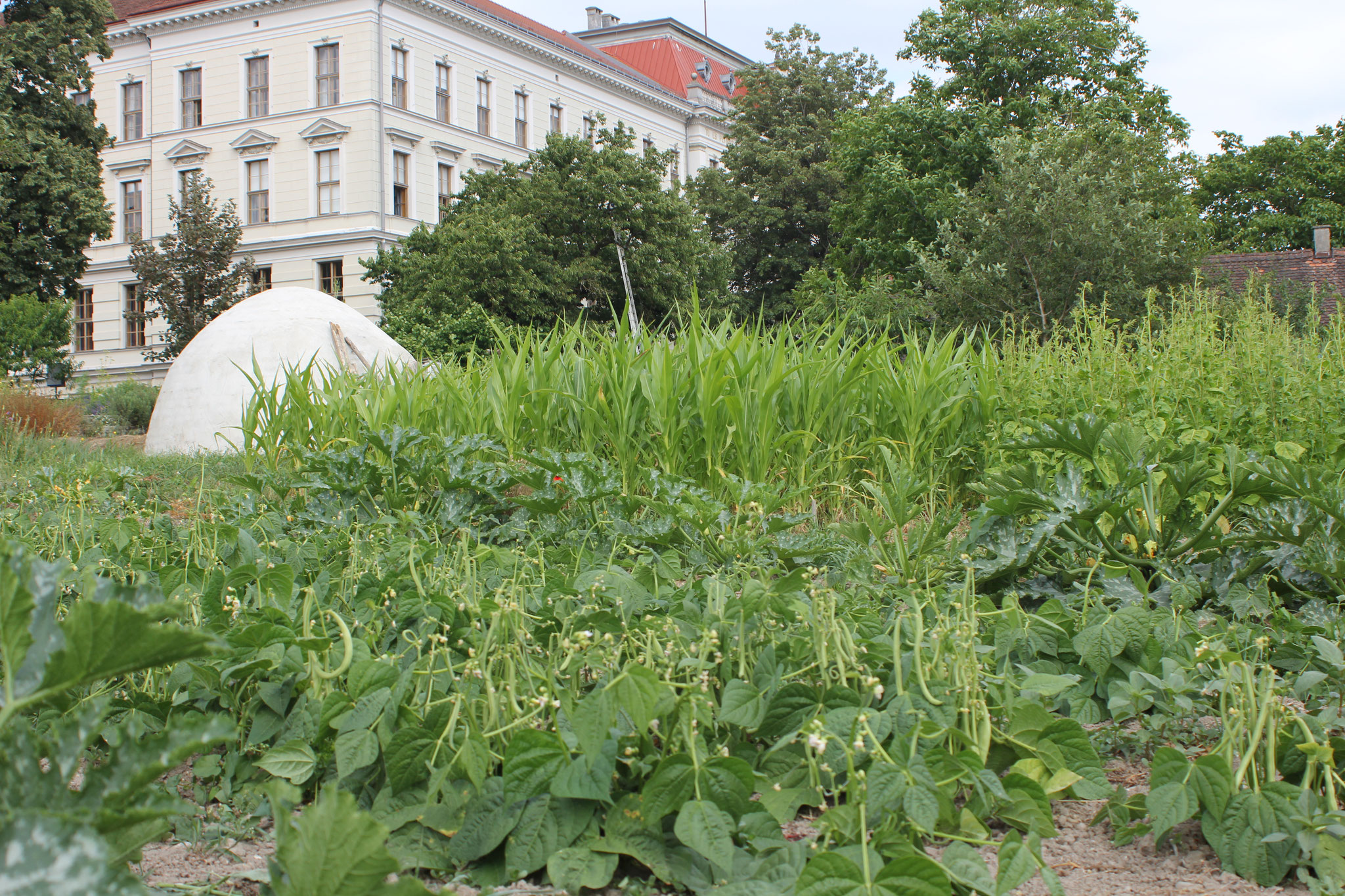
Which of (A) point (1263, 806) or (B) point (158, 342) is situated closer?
(A) point (1263, 806)

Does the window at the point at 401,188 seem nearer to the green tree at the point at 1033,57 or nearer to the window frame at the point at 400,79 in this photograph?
the window frame at the point at 400,79

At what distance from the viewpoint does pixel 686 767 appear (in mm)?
1473

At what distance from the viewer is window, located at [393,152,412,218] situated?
33.9 m

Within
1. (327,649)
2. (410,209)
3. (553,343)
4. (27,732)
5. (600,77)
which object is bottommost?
(327,649)

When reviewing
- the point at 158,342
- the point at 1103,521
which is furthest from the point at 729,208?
the point at 1103,521

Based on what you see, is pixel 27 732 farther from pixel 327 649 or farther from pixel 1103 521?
pixel 1103 521

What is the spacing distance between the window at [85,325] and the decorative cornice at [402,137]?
13.5 meters

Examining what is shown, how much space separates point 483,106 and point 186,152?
10892 millimetres

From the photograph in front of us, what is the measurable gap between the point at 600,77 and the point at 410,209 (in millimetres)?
11647

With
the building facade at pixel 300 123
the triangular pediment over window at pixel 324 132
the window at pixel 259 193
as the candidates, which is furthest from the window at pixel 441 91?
the window at pixel 259 193

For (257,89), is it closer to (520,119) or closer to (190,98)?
(190,98)

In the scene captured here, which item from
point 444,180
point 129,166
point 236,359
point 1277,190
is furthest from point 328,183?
point 1277,190

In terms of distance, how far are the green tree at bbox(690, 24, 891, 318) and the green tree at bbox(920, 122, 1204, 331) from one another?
17.2m

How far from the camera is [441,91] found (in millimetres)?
35594
